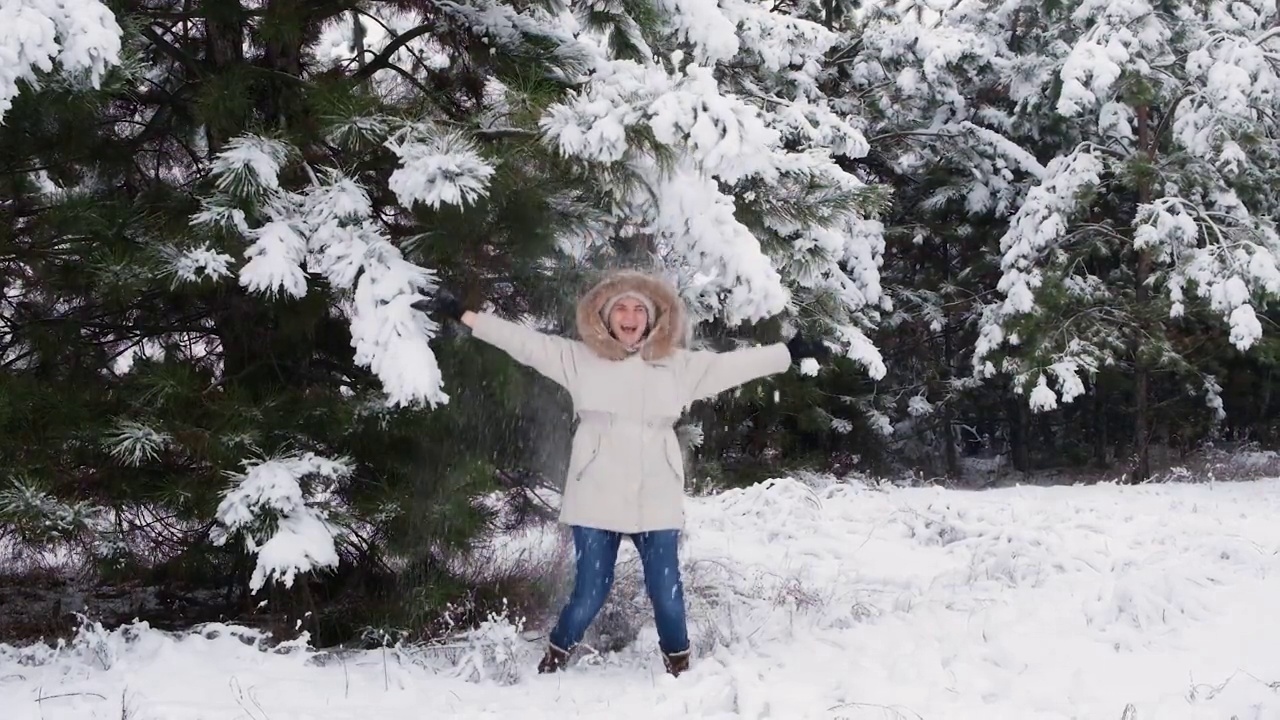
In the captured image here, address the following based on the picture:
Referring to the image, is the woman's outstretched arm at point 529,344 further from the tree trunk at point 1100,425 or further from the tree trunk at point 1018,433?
the tree trunk at point 1100,425

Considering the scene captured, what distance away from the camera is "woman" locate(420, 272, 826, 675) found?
435 cm

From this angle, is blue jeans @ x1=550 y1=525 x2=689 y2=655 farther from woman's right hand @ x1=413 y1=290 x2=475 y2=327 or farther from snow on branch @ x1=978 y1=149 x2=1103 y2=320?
snow on branch @ x1=978 y1=149 x2=1103 y2=320

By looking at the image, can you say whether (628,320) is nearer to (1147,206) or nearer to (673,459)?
(673,459)

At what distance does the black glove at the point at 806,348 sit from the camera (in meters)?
4.74

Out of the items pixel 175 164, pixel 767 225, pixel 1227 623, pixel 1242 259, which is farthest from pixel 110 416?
pixel 1242 259

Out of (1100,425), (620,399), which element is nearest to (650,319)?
(620,399)

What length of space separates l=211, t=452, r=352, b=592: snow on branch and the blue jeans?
995 millimetres

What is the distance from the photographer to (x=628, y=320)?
14.6ft

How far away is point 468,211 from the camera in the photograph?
14.0ft

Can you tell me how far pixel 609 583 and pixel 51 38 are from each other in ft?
9.38

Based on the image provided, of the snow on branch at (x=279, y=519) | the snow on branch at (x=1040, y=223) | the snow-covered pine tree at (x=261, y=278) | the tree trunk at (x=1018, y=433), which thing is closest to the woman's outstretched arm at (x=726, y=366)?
the snow-covered pine tree at (x=261, y=278)

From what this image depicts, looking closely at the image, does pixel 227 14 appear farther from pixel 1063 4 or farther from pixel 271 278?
pixel 1063 4

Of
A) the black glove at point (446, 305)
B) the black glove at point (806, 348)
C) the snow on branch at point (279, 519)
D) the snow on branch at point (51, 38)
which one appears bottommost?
the snow on branch at point (279, 519)

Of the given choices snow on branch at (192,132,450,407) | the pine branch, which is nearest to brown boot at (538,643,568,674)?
snow on branch at (192,132,450,407)
